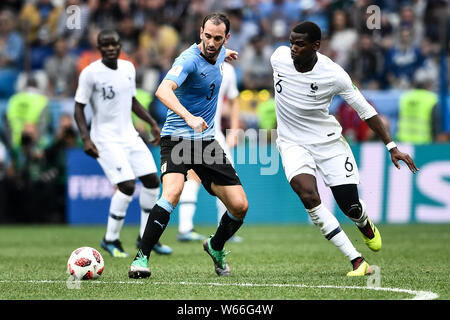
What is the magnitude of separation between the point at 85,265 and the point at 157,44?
12.0 meters

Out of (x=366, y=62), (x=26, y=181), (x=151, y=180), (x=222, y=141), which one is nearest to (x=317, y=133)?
(x=151, y=180)

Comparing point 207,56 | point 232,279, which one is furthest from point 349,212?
point 207,56

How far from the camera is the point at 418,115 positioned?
17.4m

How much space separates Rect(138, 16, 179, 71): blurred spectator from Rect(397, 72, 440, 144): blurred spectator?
465 centimetres

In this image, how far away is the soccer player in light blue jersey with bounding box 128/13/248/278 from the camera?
26.7ft

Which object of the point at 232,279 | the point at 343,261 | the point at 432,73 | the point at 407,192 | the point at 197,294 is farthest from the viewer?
the point at 432,73

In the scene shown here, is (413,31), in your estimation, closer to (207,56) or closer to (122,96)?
(122,96)

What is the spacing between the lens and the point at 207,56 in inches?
330

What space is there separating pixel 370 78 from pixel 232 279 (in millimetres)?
10523

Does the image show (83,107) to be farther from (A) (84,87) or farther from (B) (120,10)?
(B) (120,10)

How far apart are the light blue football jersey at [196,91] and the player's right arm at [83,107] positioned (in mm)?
2485

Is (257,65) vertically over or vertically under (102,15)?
under

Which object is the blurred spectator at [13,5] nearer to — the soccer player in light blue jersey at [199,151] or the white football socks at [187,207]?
the white football socks at [187,207]

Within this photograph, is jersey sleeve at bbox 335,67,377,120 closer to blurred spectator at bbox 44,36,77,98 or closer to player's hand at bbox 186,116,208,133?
player's hand at bbox 186,116,208,133
